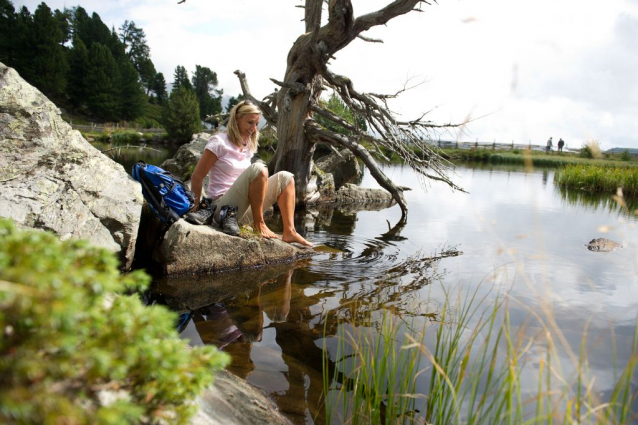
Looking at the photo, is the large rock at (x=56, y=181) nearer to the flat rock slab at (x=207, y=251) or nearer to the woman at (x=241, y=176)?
the flat rock slab at (x=207, y=251)

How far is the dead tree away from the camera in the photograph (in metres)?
8.25

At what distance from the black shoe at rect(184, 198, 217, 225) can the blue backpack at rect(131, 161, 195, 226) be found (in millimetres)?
234

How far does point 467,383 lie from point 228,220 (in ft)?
12.0

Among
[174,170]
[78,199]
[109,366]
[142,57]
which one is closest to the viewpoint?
[109,366]

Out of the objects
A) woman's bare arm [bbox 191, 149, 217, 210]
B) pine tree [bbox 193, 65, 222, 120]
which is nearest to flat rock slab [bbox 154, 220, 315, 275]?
woman's bare arm [bbox 191, 149, 217, 210]

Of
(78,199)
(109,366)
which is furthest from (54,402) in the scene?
(78,199)

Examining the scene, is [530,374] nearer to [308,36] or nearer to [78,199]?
[78,199]

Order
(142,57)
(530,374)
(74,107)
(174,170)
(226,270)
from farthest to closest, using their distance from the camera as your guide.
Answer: (142,57) → (74,107) → (174,170) → (226,270) → (530,374)

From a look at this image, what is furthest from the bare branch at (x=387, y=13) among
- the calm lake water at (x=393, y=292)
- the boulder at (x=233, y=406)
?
the boulder at (x=233, y=406)

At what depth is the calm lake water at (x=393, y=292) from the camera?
307 centimetres

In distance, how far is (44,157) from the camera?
4340mm

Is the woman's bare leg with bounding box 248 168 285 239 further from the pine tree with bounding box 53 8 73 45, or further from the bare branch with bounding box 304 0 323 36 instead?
the pine tree with bounding box 53 8 73 45

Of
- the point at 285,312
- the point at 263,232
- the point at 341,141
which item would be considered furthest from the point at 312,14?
the point at 285,312

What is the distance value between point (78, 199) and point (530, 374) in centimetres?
427
